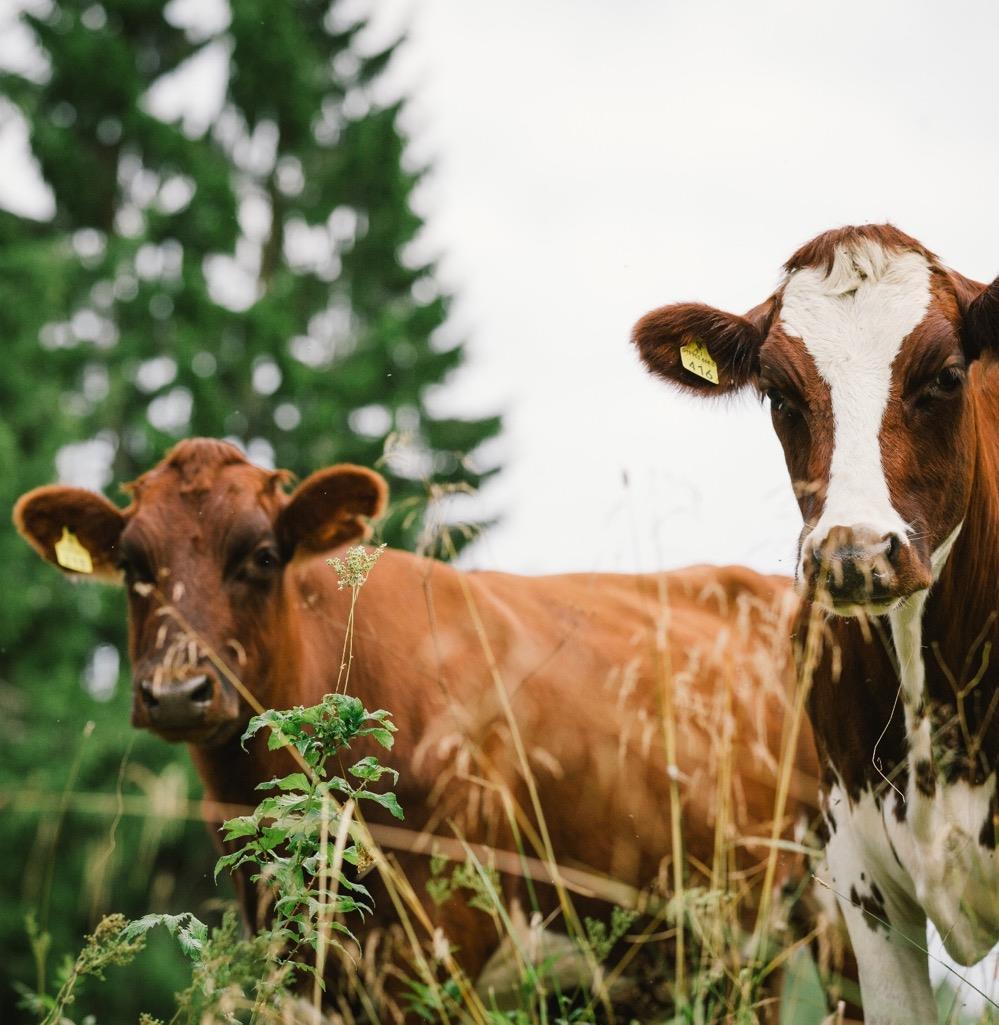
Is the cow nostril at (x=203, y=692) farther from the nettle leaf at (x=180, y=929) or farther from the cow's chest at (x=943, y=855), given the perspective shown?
the cow's chest at (x=943, y=855)

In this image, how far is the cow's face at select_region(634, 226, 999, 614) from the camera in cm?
273

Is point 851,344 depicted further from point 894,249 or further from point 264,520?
point 264,520

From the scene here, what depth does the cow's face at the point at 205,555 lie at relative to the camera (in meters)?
4.12

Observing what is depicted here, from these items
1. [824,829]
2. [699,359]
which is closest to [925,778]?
[824,829]

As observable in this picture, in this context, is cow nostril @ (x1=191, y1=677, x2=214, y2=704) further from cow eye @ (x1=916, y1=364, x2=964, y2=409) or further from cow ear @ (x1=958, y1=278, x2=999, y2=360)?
cow ear @ (x1=958, y1=278, x2=999, y2=360)

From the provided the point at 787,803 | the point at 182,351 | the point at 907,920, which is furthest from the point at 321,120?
the point at 907,920

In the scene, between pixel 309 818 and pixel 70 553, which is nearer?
pixel 309 818

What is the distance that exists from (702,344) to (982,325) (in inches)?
32.5

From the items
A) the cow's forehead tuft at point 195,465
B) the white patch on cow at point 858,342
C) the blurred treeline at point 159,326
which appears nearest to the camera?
the white patch on cow at point 858,342

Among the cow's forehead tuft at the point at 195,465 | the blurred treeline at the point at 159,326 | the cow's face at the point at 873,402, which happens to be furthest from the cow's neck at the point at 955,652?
the blurred treeline at the point at 159,326

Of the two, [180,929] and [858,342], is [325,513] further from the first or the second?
[180,929]

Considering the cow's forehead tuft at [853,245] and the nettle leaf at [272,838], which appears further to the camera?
the cow's forehead tuft at [853,245]

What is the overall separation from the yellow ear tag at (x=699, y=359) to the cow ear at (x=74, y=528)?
7.32 feet

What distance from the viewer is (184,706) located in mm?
4043
